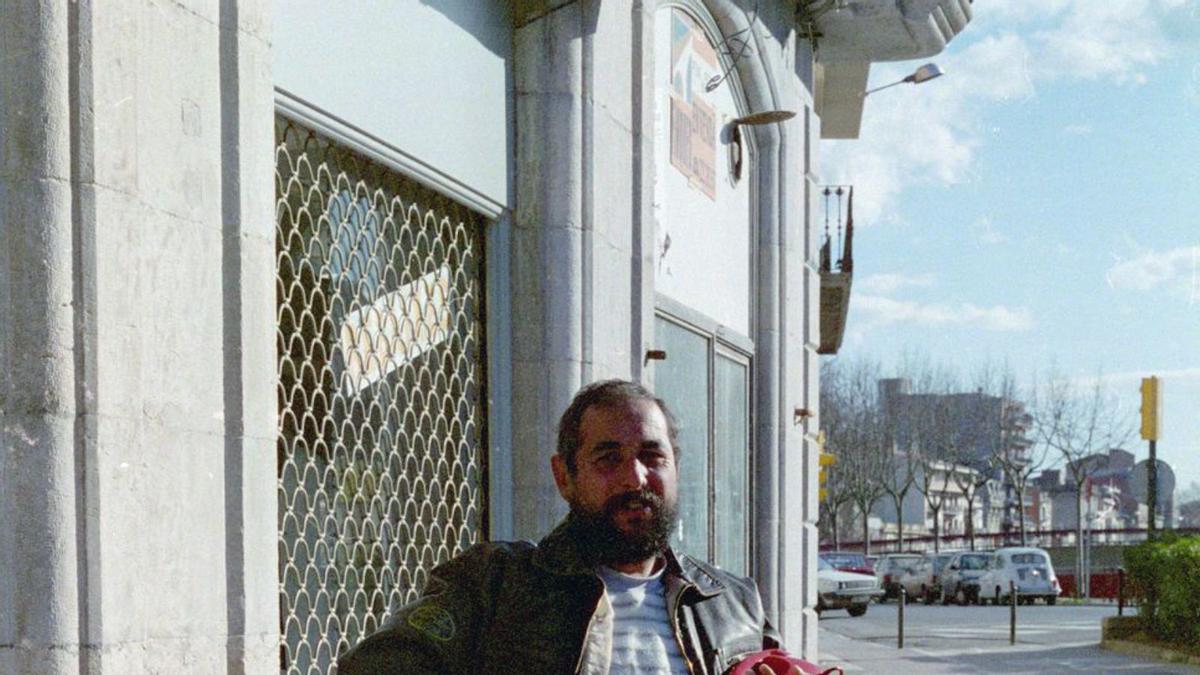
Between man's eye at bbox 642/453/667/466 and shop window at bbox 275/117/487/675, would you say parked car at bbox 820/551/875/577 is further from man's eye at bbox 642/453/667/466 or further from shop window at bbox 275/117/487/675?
man's eye at bbox 642/453/667/466

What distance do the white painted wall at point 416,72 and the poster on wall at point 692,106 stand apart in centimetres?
232

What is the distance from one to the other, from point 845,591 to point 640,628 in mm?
34563

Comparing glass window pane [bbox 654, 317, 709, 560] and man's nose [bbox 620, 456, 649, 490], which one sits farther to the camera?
glass window pane [bbox 654, 317, 709, 560]

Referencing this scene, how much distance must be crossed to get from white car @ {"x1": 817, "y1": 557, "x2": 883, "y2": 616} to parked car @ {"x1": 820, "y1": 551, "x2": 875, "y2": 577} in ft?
3.34

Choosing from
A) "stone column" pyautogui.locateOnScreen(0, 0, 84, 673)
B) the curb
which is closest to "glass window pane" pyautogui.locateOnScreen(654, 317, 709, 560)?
"stone column" pyautogui.locateOnScreen(0, 0, 84, 673)

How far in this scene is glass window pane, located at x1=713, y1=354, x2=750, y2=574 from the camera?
10391mm

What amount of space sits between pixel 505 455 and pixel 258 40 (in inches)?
110

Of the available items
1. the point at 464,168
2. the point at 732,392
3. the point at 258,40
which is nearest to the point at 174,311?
the point at 258,40

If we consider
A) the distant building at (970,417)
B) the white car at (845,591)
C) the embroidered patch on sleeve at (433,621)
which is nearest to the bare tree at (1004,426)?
the distant building at (970,417)

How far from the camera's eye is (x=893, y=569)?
4978cm

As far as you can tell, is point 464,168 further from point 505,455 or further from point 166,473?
point 166,473

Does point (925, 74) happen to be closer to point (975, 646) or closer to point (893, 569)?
point (975, 646)

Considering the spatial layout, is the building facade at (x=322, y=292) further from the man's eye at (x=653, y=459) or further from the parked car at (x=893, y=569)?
the parked car at (x=893, y=569)

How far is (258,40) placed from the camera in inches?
173
